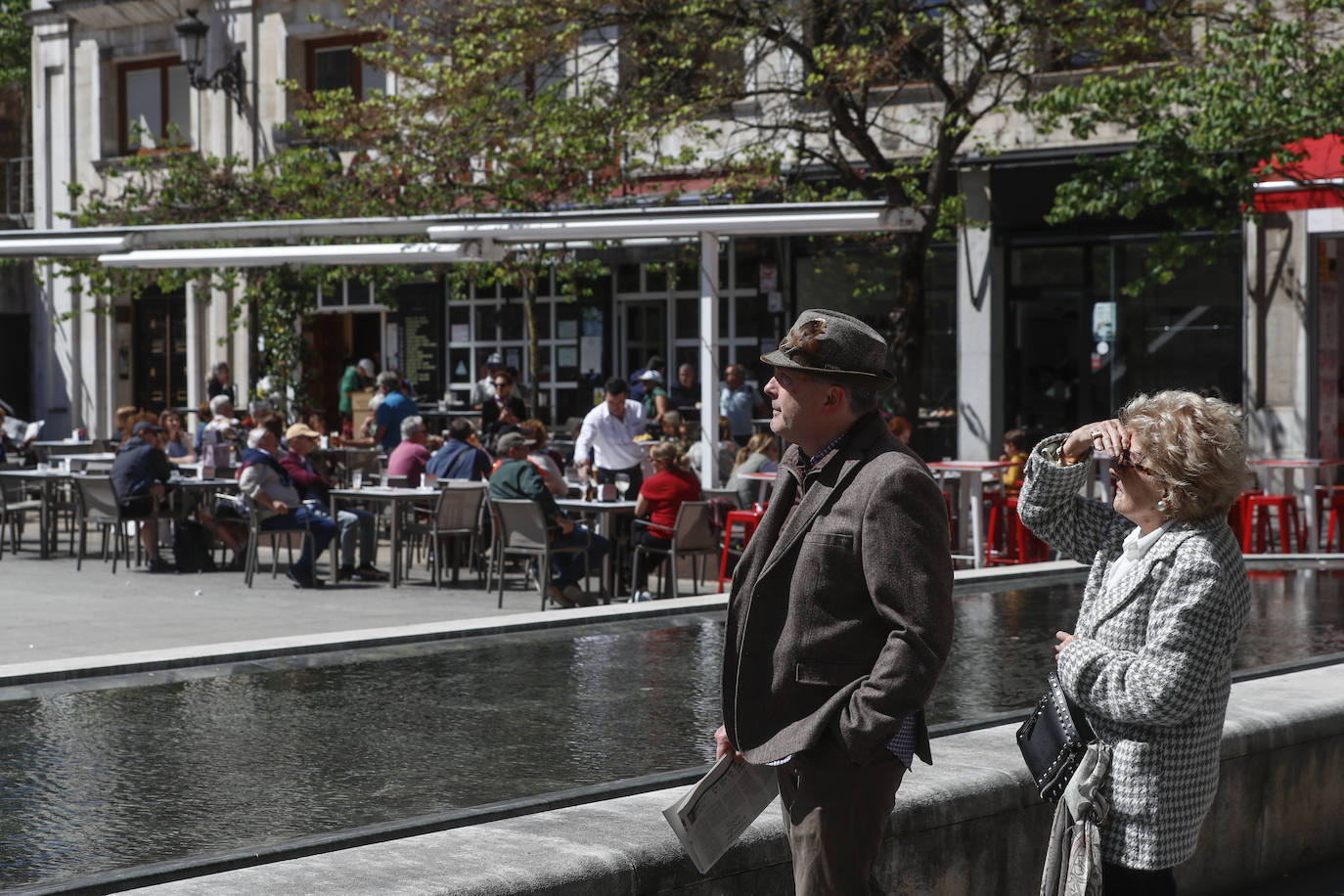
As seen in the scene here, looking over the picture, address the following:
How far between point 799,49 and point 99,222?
12250mm

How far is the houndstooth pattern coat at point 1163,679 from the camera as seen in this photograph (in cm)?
354

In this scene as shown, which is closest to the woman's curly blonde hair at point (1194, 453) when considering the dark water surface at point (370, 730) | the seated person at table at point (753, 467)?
the dark water surface at point (370, 730)

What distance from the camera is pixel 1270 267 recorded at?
2028 centimetres

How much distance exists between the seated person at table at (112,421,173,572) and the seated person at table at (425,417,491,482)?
2288mm

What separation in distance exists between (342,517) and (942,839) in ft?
33.6

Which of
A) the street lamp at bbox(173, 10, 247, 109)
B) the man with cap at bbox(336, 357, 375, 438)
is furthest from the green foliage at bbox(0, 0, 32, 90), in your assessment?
the man with cap at bbox(336, 357, 375, 438)

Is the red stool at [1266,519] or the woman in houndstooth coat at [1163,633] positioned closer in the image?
the woman in houndstooth coat at [1163,633]

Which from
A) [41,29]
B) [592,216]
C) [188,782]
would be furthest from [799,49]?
[41,29]

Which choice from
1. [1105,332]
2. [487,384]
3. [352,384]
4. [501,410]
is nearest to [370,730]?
[501,410]

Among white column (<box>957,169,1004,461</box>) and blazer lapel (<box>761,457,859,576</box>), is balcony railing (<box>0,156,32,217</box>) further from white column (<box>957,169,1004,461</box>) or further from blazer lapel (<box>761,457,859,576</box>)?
A: blazer lapel (<box>761,457,859,576</box>)

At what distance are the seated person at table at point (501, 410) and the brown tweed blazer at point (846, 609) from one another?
13.1 metres

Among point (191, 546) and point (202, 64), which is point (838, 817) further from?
point (202, 64)

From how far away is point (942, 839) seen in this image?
16.3 ft

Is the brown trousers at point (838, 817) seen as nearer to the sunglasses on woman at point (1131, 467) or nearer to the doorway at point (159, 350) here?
the sunglasses on woman at point (1131, 467)
